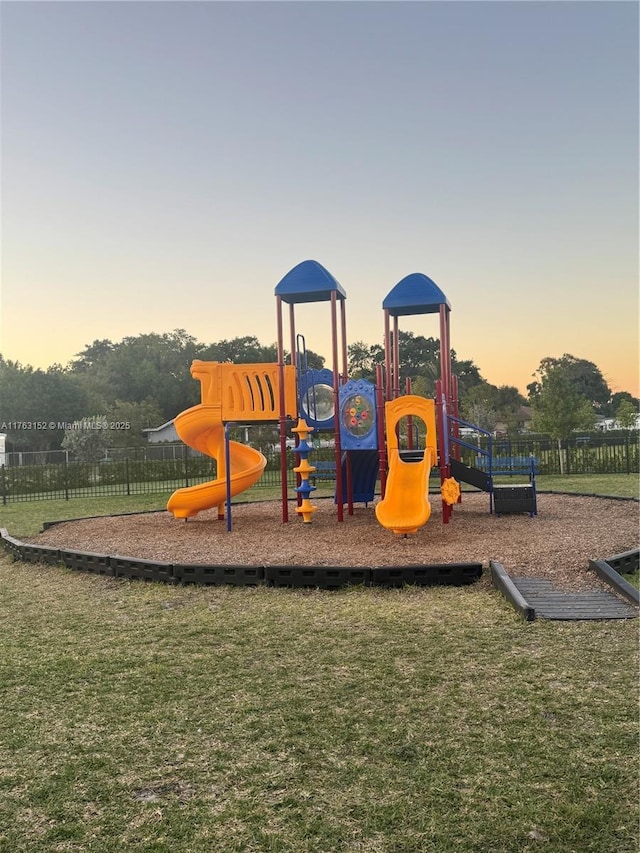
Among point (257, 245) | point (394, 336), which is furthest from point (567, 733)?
point (257, 245)

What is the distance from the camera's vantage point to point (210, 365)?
42.0 feet

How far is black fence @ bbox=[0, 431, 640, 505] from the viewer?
24.3 m

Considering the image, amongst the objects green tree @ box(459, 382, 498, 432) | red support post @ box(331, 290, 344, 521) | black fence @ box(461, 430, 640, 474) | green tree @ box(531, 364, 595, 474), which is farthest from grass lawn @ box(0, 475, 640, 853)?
green tree @ box(459, 382, 498, 432)

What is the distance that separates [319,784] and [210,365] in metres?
10.4

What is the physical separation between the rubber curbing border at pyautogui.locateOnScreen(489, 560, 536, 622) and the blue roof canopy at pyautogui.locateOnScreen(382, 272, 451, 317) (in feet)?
24.8

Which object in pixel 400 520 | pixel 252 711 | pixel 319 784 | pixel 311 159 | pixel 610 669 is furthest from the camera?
pixel 311 159

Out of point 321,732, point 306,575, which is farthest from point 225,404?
point 321,732

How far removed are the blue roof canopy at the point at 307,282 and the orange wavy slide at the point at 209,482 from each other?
2.74 m

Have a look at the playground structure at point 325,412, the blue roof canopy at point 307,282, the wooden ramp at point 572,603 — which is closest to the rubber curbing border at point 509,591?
the wooden ramp at point 572,603

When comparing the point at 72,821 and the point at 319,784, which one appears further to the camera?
the point at 319,784

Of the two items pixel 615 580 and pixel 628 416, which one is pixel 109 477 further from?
pixel 628 416

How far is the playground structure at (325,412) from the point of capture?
1196 cm

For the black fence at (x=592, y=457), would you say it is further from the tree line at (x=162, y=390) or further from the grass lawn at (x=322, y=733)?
the grass lawn at (x=322, y=733)

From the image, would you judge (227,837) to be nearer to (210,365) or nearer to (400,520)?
(400,520)
